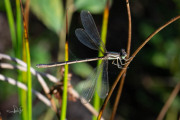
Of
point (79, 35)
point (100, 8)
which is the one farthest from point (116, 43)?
point (79, 35)

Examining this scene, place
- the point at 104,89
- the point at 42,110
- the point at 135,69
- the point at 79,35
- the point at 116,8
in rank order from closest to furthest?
the point at 104,89 → the point at 79,35 → the point at 42,110 → the point at 135,69 → the point at 116,8

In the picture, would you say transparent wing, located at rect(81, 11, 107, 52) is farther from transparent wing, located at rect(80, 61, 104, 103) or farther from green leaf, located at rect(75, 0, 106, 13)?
green leaf, located at rect(75, 0, 106, 13)

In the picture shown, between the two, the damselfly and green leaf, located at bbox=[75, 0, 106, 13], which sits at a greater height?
green leaf, located at bbox=[75, 0, 106, 13]

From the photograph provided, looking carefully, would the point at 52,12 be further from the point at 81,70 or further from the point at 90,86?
the point at 90,86

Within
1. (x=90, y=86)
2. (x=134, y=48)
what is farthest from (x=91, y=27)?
(x=134, y=48)

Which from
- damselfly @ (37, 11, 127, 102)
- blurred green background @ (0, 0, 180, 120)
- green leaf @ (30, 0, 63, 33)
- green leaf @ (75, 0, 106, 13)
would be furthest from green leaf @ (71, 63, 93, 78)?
damselfly @ (37, 11, 127, 102)

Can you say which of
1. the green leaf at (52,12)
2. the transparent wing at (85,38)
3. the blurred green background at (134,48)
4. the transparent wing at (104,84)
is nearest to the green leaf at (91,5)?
the blurred green background at (134,48)

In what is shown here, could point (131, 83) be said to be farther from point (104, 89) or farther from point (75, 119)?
point (104, 89)
